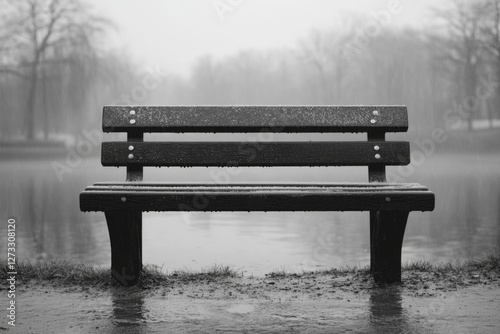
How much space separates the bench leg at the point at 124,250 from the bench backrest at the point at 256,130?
0.39 m

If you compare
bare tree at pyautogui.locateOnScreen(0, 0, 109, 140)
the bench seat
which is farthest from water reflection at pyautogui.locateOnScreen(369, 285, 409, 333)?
bare tree at pyautogui.locateOnScreen(0, 0, 109, 140)

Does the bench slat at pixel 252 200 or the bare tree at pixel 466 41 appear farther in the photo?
the bare tree at pixel 466 41

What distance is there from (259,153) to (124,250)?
0.96 m

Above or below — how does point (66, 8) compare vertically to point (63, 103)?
above

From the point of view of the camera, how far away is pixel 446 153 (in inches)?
1547

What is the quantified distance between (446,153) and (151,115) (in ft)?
123

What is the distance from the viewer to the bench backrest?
382cm

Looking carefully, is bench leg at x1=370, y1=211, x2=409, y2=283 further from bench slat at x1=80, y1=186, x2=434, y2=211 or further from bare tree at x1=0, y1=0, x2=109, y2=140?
bare tree at x1=0, y1=0, x2=109, y2=140

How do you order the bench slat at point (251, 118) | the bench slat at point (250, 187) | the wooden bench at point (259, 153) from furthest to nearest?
the bench slat at point (251, 118)
the wooden bench at point (259, 153)
the bench slat at point (250, 187)

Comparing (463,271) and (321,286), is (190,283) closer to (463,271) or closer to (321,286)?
(321,286)

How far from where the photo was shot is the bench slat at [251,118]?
3.90 m

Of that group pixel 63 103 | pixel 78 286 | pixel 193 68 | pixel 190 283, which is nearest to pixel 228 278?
pixel 190 283

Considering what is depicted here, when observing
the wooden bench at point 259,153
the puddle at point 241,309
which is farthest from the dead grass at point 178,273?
the puddle at point 241,309

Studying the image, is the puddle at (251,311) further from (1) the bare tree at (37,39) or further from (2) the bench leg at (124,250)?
(1) the bare tree at (37,39)
